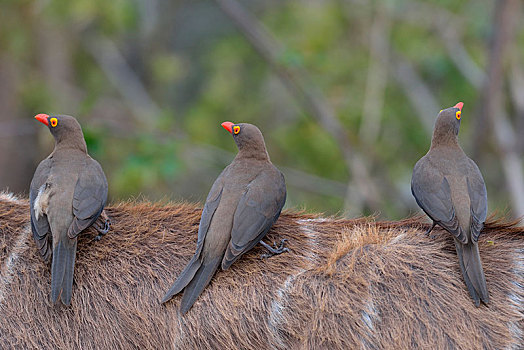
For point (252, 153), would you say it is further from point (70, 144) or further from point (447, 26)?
point (447, 26)

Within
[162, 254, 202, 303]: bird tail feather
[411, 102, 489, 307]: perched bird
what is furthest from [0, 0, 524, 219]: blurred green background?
[411, 102, 489, 307]: perched bird

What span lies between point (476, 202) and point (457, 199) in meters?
0.08

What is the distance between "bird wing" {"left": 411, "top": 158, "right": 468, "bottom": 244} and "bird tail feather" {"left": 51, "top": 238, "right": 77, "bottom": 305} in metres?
1.62

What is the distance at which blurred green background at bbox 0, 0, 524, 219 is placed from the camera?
6781 mm

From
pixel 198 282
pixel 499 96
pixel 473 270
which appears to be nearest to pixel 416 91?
pixel 499 96

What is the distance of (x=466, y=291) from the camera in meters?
2.92

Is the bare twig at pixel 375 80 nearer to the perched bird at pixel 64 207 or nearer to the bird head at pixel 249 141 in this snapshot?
the bird head at pixel 249 141

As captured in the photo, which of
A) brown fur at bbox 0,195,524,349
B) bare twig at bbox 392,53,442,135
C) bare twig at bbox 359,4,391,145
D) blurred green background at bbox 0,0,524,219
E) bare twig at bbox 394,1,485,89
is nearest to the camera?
brown fur at bbox 0,195,524,349

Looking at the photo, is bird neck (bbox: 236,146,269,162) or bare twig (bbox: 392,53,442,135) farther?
bare twig (bbox: 392,53,442,135)

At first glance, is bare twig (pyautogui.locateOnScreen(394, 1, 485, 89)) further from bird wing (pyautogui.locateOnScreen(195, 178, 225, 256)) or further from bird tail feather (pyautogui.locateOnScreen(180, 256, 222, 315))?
bird tail feather (pyautogui.locateOnScreen(180, 256, 222, 315))

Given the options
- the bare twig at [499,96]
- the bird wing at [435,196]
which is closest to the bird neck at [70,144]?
the bird wing at [435,196]

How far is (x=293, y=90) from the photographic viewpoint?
744 cm

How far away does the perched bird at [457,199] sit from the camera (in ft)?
9.18

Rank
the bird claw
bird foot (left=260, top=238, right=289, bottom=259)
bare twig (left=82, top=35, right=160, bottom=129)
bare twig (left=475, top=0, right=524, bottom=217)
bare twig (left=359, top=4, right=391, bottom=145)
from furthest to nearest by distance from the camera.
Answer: bare twig (left=82, top=35, right=160, bottom=129) → bare twig (left=359, top=4, right=391, bottom=145) → bare twig (left=475, top=0, right=524, bottom=217) → the bird claw → bird foot (left=260, top=238, right=289, bottom=259)
